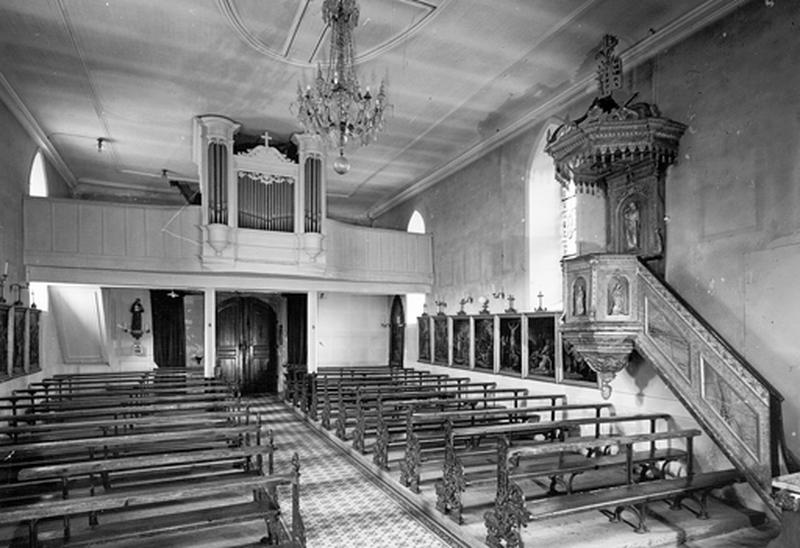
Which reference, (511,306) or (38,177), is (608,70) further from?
(38,177)

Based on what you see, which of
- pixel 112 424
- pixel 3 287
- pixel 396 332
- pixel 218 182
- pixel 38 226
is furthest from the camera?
pixel 396 332

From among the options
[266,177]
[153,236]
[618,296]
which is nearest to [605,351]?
[618,296]

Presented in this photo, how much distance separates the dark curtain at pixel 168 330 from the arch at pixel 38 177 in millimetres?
4407

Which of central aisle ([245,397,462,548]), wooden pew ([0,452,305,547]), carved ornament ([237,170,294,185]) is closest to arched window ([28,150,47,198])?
carved ornament ([237,170,294,185])

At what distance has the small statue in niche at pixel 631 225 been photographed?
24.3 feet

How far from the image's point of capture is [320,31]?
7.26 meters

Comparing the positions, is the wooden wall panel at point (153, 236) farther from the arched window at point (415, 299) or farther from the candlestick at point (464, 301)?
the arched window at point (415, 299)

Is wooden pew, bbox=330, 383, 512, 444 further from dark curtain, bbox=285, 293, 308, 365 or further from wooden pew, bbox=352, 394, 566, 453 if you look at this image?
dark curtain, bbox=285, 293, 308, 365

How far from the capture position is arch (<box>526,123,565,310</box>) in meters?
10.1

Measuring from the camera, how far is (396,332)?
56.5 ft

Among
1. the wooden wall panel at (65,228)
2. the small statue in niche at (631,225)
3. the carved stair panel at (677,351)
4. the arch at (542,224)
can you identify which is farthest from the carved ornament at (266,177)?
the small statue in niche at (631,225)

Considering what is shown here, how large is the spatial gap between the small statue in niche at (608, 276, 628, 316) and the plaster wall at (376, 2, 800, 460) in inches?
44.1

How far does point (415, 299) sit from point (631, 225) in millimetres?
8685

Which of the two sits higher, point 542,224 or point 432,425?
point 542,224
